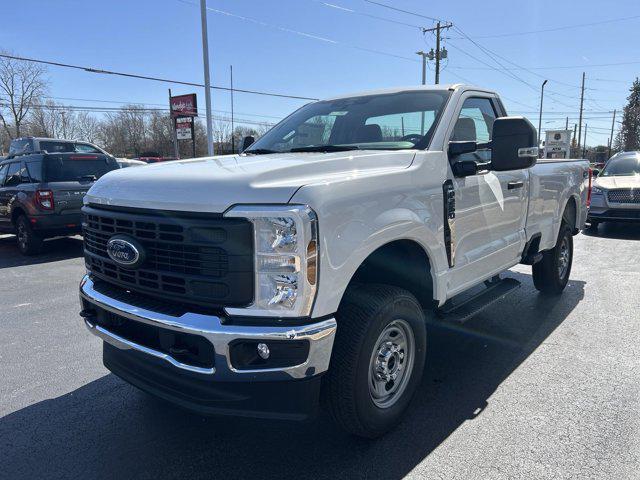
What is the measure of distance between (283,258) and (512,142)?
1.93m

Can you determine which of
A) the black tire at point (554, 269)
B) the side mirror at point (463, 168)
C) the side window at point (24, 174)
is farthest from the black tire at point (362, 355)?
the side window at point (24, 174)

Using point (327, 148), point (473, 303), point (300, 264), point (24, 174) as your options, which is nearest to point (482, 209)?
point (473, 303)

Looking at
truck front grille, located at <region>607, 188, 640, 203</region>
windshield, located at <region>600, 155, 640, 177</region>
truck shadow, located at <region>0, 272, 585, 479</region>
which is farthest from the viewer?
windshield, located at <region>600, 155, 640, 177</region>

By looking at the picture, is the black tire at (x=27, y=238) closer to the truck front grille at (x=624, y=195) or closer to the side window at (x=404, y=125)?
the side window at (x=404, y=125)

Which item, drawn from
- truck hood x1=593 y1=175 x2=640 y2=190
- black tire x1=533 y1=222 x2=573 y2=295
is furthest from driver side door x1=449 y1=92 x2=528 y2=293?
truck hood x1=593 y1=175 x2=640 y2=190

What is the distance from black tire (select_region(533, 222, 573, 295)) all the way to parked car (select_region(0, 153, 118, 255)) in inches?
301

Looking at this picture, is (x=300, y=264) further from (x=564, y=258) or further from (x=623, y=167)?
(x=623, y=167)

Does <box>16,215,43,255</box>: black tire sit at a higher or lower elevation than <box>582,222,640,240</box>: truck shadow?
higher

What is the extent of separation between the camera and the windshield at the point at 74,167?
886 centimetres

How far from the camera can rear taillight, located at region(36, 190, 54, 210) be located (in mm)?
8570

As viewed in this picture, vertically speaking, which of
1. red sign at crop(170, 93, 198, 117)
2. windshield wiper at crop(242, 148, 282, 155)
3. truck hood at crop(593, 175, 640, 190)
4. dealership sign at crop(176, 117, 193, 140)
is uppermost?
red sign at crop(170, 93, 198, 117)

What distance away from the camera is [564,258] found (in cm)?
596

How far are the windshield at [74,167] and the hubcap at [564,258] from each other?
810 cm

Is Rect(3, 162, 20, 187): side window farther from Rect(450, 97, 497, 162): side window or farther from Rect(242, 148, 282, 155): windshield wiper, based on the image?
→ Rect(450, 97, 497, 162): side window
